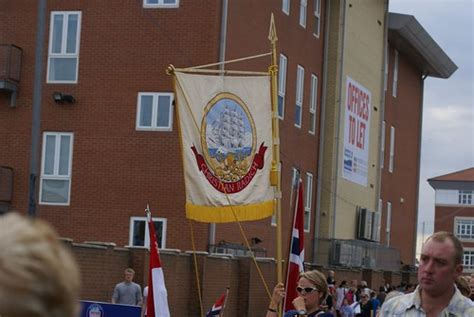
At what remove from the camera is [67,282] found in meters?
2.04

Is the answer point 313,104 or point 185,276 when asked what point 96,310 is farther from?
point 313,104

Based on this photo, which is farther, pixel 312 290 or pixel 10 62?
pixel 10 62

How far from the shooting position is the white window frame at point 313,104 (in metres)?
38.4

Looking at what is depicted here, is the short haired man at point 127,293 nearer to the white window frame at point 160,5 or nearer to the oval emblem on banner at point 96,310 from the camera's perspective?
the oval emblem on banner at point 96,310

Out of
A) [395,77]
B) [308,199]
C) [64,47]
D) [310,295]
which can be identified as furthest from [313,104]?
[310,295]

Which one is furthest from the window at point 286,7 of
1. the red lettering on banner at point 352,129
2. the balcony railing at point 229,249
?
the balcony railing at point 229,249

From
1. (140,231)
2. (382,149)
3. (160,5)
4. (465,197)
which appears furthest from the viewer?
(465,197)

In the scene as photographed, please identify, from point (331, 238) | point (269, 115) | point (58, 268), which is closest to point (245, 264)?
point (331, 238)

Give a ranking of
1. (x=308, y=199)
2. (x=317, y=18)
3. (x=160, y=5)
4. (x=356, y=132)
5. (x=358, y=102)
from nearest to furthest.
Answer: (x=160, y=5) < (x=308, y=199) < (x=317, y=18) < (x=356, y=132) < (x=358, y=102)

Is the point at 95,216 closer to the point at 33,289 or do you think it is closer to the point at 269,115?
the point at 269,115

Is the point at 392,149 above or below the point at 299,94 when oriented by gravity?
below

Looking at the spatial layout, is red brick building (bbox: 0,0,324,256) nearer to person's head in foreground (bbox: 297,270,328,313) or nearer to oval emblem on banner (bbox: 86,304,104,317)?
oval emblem on banner (bbox: 86,304,104,317)

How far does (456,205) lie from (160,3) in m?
81.7

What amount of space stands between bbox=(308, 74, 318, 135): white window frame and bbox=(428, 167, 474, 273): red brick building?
6920cm
